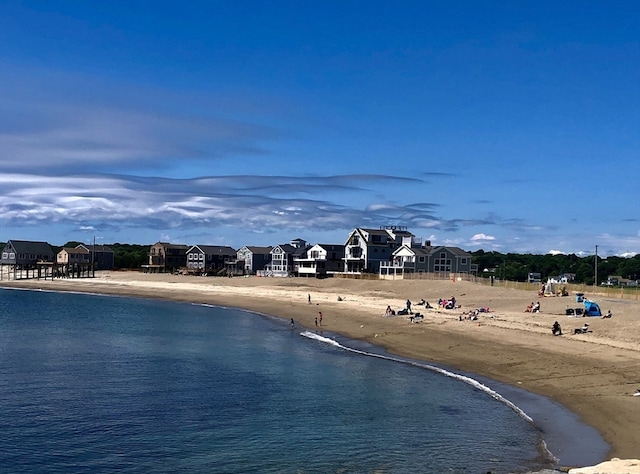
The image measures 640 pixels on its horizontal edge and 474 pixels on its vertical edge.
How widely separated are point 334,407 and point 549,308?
30929 mm

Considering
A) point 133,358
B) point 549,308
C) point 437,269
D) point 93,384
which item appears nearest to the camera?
point 93,384

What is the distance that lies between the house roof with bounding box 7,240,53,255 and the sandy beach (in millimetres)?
61721

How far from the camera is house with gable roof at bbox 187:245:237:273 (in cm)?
13550

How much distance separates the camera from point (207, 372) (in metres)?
33.6

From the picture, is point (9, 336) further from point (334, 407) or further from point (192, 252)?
point (192, 252)

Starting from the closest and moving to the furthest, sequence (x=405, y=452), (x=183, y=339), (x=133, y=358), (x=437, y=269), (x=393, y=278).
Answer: (x=405, y=452) < (x=133, y=358) < (x=183, y=339) < (x=393, y=278) < (x=437, y=269)

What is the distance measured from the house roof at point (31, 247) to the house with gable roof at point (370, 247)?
67048mm

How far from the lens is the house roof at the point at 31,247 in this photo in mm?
135750

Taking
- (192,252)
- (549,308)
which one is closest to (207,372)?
(549,308)

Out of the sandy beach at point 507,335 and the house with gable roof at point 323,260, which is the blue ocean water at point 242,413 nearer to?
the sandy beach at point 507,335

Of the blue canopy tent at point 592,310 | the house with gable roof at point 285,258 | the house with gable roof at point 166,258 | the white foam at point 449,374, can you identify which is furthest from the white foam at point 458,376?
the house with gable roof at point 166,258

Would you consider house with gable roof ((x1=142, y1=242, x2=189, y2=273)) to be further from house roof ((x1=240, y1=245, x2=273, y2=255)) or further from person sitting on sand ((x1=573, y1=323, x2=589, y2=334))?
person sitting on sand ((x1=573, y1=323, x2=589, y2=334))

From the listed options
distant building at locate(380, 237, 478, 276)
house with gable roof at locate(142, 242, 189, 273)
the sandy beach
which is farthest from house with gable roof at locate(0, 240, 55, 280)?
distant building at locate(380, 237, 478, 276)

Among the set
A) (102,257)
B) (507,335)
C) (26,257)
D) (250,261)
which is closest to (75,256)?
(102,257)
